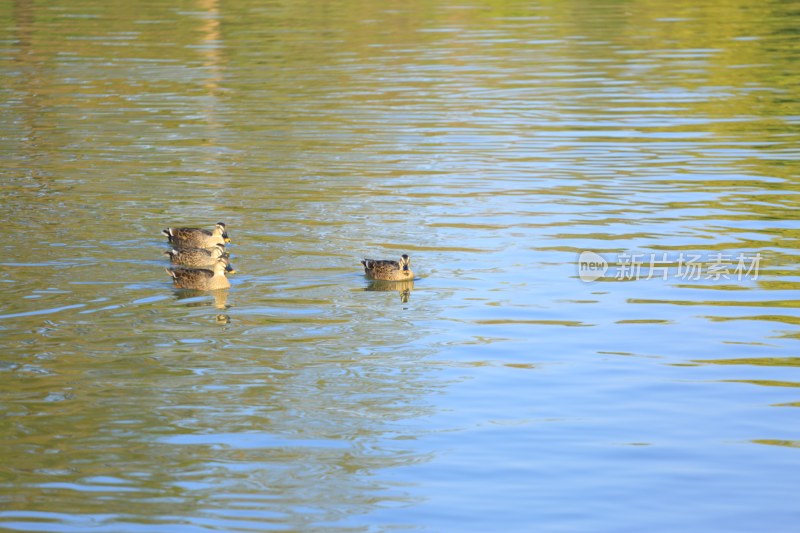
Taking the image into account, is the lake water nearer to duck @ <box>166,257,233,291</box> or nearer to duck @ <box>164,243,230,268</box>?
duck @ <box>166,257,233,291</box>

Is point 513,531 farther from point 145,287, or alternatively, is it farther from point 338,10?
point 338,10

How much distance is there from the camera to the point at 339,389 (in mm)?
12500

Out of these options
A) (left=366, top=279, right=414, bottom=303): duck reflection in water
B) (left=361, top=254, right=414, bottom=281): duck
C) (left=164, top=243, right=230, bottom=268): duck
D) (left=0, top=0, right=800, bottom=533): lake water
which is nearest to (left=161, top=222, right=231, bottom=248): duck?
(left=164, top=243, right=230, bottom=268): duck

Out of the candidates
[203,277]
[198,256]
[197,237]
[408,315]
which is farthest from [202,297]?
[408,315]

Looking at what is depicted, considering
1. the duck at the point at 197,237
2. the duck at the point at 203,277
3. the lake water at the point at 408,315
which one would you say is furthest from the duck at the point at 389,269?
the duck at the point at 197,237

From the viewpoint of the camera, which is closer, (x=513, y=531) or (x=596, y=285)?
(x=513, y=531)

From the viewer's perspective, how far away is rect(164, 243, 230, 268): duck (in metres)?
15.9

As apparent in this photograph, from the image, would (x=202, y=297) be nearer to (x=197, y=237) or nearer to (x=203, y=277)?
(x=203, y=277)

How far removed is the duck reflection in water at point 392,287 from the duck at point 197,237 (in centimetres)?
217

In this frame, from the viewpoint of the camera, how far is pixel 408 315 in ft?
48.9

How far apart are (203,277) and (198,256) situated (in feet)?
2.01

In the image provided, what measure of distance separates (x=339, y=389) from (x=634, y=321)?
3.86 meters

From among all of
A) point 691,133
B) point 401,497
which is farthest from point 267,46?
point 401,497

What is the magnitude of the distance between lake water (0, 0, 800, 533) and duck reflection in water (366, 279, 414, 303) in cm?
6
